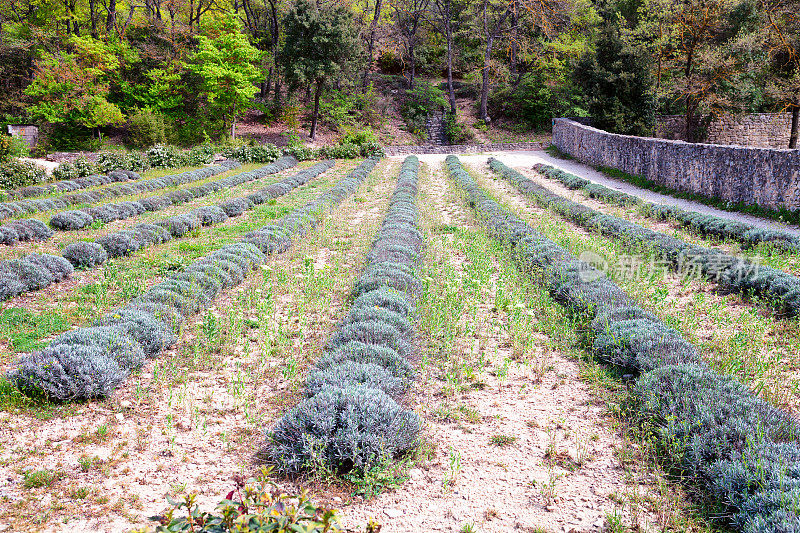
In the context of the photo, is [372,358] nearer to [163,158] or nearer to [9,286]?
[9,286]

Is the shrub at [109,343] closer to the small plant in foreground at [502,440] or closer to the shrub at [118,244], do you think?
the small plant in foreground at [502,440]

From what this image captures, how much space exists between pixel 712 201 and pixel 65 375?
16.8 meters

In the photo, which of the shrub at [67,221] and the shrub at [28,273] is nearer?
the shrub at [28,273]

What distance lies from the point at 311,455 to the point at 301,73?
3602 cm

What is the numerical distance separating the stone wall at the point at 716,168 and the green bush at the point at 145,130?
1161 inches

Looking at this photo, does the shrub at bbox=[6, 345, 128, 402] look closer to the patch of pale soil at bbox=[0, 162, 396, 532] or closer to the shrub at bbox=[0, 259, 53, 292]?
the patch of pale soil at bbox=[0, 162, 396, 532]

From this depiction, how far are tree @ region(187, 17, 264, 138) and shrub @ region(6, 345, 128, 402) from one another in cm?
3283

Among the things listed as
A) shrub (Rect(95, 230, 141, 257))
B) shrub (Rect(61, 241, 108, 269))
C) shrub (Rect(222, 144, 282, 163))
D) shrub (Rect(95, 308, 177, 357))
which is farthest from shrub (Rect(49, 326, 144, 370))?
shrub (Rect(222, 144, 282, 163))

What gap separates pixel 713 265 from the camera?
852 centimetres

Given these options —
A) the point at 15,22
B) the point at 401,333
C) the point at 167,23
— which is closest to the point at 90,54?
the point at 167,23

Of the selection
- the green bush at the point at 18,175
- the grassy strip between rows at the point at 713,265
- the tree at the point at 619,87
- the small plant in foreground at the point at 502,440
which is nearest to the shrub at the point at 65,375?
the small plant in foreground at the point at 502,440

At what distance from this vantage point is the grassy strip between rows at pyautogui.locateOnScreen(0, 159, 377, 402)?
4.64m

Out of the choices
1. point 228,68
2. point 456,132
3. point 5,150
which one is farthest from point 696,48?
point 5,150

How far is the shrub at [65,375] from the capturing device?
4.59 metres
